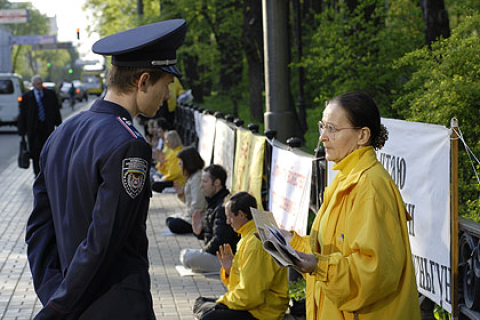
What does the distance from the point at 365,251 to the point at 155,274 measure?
5.56 meters

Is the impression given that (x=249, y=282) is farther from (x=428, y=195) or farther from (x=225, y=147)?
(x=225, y=147)

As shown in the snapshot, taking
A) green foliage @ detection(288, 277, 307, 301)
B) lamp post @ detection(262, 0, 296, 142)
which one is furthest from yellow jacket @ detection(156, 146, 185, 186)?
green foliage @ detection(288, 277, 307, 301)

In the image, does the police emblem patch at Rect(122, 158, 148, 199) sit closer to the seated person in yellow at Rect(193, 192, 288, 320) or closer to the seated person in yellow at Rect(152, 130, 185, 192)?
the seated person in yellow at Rect(193, 192, 288, 320)

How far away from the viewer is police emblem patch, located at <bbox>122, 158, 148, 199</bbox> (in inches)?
109

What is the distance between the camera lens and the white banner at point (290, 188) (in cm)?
655

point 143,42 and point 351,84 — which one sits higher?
point 143,42

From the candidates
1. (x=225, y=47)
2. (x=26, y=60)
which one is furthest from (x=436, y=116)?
(x=26, y=60)

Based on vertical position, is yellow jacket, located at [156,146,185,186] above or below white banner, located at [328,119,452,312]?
below

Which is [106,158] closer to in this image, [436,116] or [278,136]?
[436,116]

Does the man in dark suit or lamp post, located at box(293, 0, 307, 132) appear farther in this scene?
lamp post, located at box(293, 0, 307, 132)

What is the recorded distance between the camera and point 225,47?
2559cm

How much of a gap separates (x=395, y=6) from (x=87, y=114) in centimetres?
1369

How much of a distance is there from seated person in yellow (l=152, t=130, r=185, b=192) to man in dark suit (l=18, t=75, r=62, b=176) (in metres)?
2.57

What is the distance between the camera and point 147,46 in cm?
296
